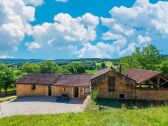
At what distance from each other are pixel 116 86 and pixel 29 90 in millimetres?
21341

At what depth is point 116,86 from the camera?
1940 inches

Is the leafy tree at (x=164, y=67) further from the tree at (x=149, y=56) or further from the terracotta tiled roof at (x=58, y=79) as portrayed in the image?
the terracotta tiled roof at (x=58, y=79)

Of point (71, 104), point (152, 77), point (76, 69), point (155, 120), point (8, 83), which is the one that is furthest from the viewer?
point (76, 69)

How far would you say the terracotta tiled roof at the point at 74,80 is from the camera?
58.7 m

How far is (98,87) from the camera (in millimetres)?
49406

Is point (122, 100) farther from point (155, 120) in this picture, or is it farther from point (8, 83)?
point (8, 83)

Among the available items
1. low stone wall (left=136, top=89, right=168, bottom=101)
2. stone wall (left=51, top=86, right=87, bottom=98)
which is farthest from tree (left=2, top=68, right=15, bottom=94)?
low stone wall (left=136, top=89, right=168, bottom=101)

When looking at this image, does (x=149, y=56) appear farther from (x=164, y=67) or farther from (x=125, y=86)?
(x=125, y=86)

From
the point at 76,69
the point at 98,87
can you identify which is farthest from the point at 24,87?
the point at 76,69

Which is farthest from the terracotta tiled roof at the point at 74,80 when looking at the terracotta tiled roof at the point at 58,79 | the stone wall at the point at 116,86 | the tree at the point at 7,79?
the tree at the point at 7,79

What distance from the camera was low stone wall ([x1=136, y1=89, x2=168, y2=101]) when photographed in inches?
1865

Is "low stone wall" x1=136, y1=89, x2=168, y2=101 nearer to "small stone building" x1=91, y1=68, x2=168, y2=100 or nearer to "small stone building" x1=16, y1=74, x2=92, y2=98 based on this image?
"small stone building" x1=91, y1=68, x2=168, y2=100

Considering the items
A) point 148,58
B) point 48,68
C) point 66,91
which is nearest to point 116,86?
point 66,91

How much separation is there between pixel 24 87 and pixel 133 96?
24.7 metres
